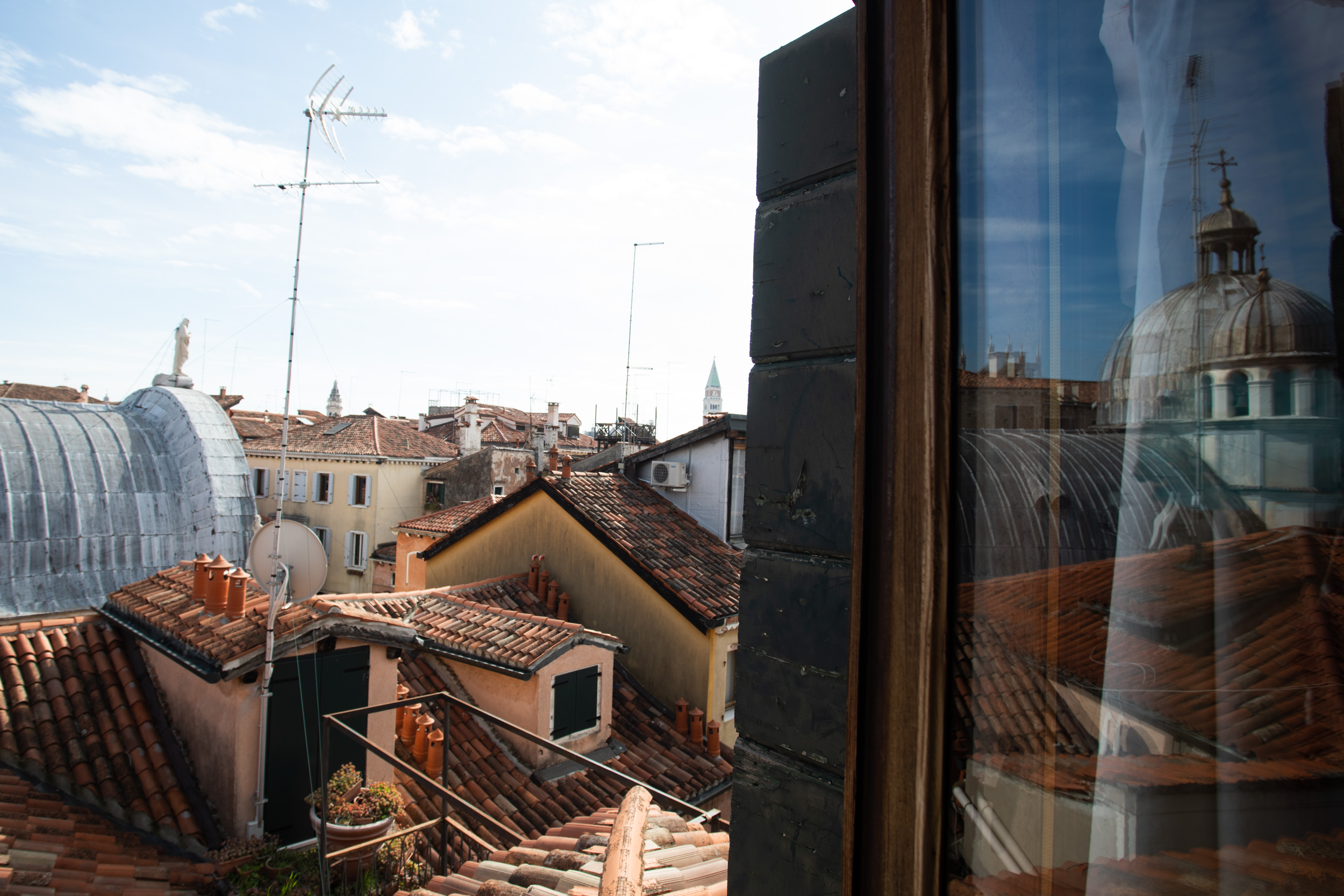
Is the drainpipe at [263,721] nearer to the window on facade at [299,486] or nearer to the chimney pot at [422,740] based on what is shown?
the chimney pot at [422,740]

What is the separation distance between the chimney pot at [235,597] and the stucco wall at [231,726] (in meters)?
0.59

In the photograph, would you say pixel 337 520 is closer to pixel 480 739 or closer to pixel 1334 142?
pixel 480 739

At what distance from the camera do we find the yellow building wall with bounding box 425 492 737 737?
10430 mm

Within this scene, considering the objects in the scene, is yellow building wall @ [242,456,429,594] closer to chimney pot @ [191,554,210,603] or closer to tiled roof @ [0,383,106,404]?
tiled roof @ [0,383,106,404]

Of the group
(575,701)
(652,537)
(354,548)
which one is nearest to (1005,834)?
(575,701)

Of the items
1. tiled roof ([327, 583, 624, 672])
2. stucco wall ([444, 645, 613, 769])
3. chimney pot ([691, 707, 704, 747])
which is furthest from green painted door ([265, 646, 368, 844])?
chimney pot ([691, 707, 704, 747])

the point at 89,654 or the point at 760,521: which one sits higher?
the point at 760,521

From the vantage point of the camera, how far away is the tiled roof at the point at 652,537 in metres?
10.6

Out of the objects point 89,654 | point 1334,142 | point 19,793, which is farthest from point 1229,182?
point 89,654

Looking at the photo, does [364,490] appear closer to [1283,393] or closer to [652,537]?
[652,537]

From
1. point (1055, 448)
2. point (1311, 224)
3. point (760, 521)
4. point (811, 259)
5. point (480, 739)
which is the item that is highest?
point (811, 259)

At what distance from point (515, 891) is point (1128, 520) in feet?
9.46

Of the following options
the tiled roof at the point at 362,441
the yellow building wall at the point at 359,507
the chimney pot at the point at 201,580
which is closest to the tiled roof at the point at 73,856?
the chimney pot at the point at 201,580

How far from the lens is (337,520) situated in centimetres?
2602
